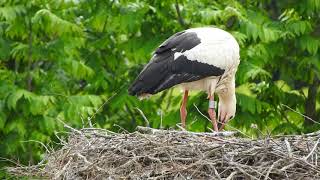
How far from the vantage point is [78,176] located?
341 inches

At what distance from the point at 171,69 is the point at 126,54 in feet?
13.9

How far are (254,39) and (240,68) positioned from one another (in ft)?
1.24

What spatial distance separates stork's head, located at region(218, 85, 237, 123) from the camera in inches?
440

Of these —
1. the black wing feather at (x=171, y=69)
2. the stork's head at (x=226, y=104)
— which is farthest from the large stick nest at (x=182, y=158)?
the stork's head at (x=226, y=104)

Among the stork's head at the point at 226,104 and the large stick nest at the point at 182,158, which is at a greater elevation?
the large stick nest at the point at 182,158

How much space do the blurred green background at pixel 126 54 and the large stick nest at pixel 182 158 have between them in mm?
3159

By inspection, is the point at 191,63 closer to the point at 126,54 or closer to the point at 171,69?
the point at 171,69

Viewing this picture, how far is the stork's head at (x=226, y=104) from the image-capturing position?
11180 mm

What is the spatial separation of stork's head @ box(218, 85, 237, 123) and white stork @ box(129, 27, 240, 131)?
329 mm

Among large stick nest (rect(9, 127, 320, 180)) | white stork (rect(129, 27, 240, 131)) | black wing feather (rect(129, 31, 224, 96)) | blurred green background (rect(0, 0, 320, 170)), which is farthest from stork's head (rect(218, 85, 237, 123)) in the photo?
large stick nest (rect(9, 127, 320, 180))

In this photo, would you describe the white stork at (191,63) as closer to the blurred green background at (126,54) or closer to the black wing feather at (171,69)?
the black wing feather at (171,69)

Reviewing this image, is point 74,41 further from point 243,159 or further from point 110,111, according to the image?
point 243,159

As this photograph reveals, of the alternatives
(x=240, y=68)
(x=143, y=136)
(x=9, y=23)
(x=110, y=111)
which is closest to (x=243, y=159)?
(x=143, y=136)

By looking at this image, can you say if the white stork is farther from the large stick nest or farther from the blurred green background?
the blurred green background
